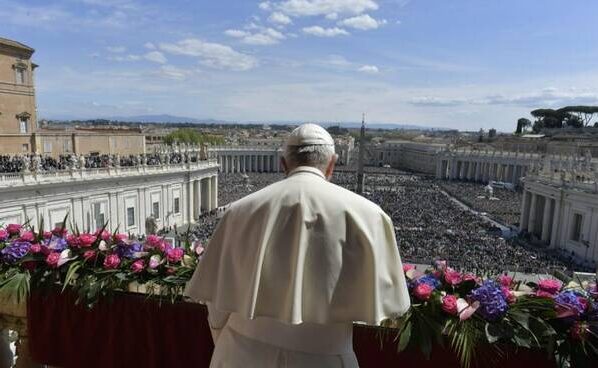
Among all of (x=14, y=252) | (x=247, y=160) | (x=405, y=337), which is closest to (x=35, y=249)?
(x=14, y=252)

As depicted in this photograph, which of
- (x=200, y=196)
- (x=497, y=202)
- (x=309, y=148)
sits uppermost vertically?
(x=309, y=148)

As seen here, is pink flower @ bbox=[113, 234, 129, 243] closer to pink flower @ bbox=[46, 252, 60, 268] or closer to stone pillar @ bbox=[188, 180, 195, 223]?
pink flower @ bbox=[46, 252, 60, 268]

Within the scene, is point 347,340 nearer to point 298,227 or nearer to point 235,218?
point 298,227

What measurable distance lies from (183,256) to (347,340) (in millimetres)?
2559

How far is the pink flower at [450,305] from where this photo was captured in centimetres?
354

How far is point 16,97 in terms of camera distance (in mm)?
34844

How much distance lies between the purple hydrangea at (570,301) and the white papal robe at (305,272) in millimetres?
1800

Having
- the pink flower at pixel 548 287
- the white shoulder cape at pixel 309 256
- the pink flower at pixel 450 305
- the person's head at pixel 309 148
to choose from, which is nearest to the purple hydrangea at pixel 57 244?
the white shoulder cape at pixel 309 256

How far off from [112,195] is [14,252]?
2985cm

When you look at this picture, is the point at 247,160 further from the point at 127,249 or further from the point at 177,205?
the point at 127,249

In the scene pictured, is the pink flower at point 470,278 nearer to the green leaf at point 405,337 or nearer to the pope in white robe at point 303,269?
the green leaf at point 405,337

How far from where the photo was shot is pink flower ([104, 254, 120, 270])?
15.0ft

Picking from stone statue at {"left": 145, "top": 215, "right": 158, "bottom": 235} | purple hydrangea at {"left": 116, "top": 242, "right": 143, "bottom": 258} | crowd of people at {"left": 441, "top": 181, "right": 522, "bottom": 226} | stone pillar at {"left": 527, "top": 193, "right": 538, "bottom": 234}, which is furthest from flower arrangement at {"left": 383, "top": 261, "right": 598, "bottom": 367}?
crowd of people at {"left": 441, "top": 181, "right": 522, "bottom": 226}

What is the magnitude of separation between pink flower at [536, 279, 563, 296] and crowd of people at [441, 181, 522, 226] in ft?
161
